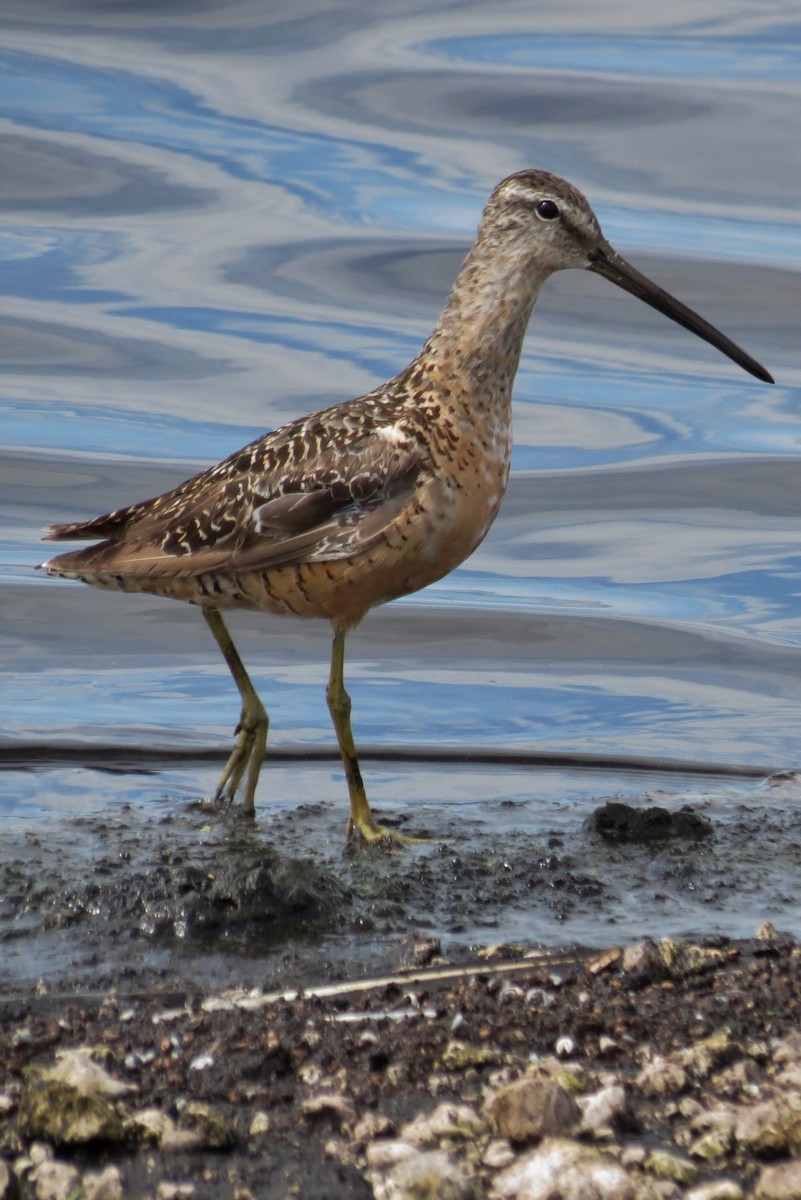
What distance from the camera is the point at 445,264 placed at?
14602 millimetres

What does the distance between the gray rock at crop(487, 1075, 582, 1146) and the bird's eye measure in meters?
3.88

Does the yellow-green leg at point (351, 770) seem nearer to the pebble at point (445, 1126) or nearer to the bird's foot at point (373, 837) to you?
the bird's foot at point (373, 837)

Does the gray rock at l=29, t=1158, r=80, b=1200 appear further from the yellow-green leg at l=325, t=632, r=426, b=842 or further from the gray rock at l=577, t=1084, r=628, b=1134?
the yellow-green leg at l=325, t=632, r=426, b=842

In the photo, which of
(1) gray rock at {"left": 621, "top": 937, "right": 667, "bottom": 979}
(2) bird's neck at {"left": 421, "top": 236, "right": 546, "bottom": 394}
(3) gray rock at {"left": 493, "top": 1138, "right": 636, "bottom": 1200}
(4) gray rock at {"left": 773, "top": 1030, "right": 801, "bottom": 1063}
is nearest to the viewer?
(3) gray rock at {"left": 493, "top": 1138, "right": 636, "bottom": 1200}

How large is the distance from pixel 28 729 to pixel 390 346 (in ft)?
20.7

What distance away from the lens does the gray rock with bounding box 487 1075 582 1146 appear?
11.9 feet

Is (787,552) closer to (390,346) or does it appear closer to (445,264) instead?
(390,346)

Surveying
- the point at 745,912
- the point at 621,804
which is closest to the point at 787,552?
the point at 621,804

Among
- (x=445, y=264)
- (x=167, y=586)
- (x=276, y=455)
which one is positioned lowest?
(x=167, y=586)

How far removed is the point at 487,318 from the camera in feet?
21.7

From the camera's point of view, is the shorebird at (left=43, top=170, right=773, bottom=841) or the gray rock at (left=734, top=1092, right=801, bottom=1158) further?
the shorebird at (left=43, top=170, right=773, bottom=841)

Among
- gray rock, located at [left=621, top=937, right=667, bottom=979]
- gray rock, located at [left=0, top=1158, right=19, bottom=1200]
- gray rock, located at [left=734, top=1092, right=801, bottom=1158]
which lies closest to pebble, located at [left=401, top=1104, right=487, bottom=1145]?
gray rock, located at [left=734, top=1092, right=801, bottom=1158]

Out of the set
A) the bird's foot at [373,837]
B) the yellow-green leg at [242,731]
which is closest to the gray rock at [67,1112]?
the bird's foot at [373,837]

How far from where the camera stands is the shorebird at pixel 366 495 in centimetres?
628
